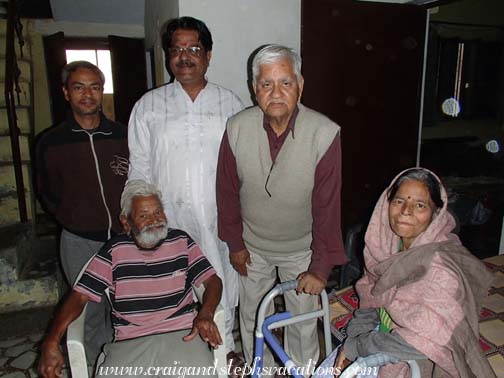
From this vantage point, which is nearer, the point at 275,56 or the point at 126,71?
the point at 275,56

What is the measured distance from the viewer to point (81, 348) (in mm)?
1474

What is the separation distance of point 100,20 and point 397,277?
5091 mm

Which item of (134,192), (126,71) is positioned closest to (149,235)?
(134,192)

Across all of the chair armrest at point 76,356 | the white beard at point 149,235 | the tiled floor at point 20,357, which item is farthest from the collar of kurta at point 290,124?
the tiled floor at point 20,357

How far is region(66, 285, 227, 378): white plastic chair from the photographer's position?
1.46 meters

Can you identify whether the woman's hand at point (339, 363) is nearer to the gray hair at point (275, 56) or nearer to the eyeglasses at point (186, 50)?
the gray hair at point (275, 56)

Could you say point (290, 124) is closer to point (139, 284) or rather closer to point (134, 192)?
point (134, 192)

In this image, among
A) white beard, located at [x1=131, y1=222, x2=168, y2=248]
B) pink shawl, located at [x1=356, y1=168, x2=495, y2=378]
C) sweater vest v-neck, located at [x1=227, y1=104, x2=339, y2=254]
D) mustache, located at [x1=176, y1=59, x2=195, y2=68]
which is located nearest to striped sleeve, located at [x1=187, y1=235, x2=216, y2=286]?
white beard, located at [x1=131, y1=222, x2=168, y2=248]

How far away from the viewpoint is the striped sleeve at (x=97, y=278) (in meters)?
1.65

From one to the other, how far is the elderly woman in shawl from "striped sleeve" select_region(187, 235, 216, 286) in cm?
65

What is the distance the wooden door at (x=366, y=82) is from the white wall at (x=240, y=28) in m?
0.15

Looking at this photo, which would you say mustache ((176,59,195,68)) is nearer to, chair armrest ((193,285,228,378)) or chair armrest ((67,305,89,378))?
chair armrest ((193,285,228,378))

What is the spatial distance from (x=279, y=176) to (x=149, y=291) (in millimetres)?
741

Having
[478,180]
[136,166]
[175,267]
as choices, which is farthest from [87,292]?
[478,180]
